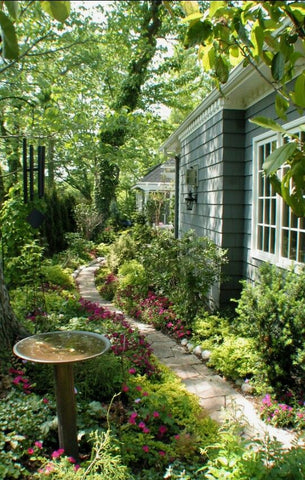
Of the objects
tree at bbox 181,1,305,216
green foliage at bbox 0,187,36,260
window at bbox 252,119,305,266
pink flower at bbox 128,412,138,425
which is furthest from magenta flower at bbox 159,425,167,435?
green foliage at bbox 0,187,36,260

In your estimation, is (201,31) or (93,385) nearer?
(201,31)

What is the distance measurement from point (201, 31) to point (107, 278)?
26.6 ft

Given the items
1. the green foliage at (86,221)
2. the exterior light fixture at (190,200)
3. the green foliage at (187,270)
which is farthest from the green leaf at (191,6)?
the green foliage at (86,221)

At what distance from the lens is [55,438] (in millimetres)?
2762

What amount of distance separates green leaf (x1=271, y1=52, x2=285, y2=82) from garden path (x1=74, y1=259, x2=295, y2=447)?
7.05 ft

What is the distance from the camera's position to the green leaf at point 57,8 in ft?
2.07

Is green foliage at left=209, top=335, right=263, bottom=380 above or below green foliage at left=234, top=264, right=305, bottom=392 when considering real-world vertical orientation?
below

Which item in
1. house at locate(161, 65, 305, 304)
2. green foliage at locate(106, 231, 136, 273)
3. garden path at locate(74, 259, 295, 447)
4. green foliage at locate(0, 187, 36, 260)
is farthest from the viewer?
green foliage at locate(106, 231, 136, 273)

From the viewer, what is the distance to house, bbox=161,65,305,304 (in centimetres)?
473

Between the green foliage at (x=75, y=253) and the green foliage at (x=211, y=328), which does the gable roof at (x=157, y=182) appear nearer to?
the green foliage at (x=75, y=253)

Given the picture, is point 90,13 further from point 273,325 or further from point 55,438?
point 55,438

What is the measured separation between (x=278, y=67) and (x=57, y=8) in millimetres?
561

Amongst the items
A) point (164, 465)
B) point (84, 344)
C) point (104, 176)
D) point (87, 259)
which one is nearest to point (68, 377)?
point (84, 344)

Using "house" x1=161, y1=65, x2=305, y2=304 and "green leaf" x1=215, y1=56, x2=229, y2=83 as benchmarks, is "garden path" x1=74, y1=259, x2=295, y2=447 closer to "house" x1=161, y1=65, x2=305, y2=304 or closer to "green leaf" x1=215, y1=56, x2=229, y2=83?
"house" x1=161, y1=65, x2=305, y2=304
